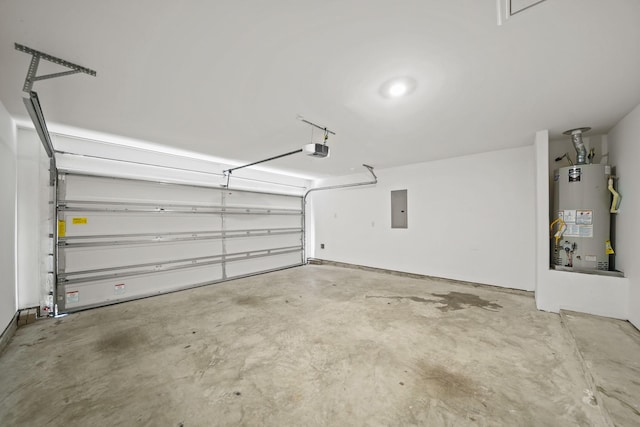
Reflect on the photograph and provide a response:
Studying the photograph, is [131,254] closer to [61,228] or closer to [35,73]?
[61,228]

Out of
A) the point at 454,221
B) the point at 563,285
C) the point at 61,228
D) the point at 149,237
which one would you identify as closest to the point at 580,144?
the point at 563,285

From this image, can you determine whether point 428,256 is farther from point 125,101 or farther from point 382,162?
point 125,101

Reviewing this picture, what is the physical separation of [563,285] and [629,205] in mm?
1169

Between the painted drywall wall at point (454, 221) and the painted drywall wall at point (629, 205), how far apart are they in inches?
39.1

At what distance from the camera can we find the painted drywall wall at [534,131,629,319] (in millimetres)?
2795

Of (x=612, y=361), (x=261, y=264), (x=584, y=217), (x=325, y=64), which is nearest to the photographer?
(x=325, y=64)

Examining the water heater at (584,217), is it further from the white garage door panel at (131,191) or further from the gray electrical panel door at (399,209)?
the white garage door panel at (131,191)

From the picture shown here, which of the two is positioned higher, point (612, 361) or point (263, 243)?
point (263, 243)

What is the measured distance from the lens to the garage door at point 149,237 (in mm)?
3492

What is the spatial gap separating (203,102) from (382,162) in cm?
372

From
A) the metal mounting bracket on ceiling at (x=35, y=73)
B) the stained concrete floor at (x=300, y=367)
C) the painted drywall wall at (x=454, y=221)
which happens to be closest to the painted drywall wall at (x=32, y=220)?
the stained concrete floor at (x=300, y=367)

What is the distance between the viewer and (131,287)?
3959 millimetres

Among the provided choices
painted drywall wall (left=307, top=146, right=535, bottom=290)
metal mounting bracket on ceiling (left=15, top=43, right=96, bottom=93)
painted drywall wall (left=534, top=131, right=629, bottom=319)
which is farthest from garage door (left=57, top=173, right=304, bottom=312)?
painted drywall wall (left=534, top=131, right=629, bottom=319)

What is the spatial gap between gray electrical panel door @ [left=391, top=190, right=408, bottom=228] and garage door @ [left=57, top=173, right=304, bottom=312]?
3160 mm
